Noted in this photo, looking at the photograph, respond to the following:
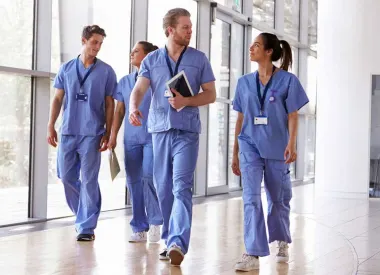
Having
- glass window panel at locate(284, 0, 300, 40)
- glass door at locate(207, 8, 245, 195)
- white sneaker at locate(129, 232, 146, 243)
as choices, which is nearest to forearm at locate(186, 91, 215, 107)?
white sneaker at locate(129, 232, 146, 243)

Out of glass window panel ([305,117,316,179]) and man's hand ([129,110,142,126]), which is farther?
glass window panel ([305,117,316,179])

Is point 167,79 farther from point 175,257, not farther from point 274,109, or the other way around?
point 175,257

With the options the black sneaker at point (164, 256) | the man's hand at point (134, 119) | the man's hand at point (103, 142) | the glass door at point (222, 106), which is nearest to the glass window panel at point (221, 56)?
the glass door at point (222, 106)

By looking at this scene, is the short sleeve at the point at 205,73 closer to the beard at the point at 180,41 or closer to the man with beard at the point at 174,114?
the man with beard at the point at 174,114

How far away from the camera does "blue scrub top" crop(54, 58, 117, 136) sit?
6031 millimetres

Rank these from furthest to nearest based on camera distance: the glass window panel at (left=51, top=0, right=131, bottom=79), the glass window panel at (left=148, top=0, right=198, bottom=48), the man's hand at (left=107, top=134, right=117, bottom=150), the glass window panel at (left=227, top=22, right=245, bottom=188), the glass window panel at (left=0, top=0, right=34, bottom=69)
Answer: the glass window panel at (left=227, top=22, right=245, bottom=188), the glass window panel at (left=148, top=0, right=198, bottom=48), the glass window panel at (left=51, top=0, right=131, bottom=79), the glass window panel at (left=0, top=0, right=34, bottom=69), the man's hand at (left=107, top=134, right=117, bottom=150)

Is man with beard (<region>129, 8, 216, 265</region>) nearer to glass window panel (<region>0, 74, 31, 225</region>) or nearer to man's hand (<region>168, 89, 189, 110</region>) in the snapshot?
man's hand (<region>168, 89, 189, 110</region>)

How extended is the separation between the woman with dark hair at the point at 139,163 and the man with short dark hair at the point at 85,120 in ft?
0.44

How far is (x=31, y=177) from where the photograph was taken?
7801mm

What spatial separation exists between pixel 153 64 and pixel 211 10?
7060 mm

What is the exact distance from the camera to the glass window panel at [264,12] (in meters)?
14.7

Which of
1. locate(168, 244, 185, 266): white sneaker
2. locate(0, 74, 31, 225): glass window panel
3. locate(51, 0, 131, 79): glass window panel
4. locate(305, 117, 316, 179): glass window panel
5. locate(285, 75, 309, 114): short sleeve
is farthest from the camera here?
locate(305, 117, 316, 179): glass window panel

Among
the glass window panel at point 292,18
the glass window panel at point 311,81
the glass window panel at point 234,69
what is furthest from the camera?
the glass window panel at point 311,81

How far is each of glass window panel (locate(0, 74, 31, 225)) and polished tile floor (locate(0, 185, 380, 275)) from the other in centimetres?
44
